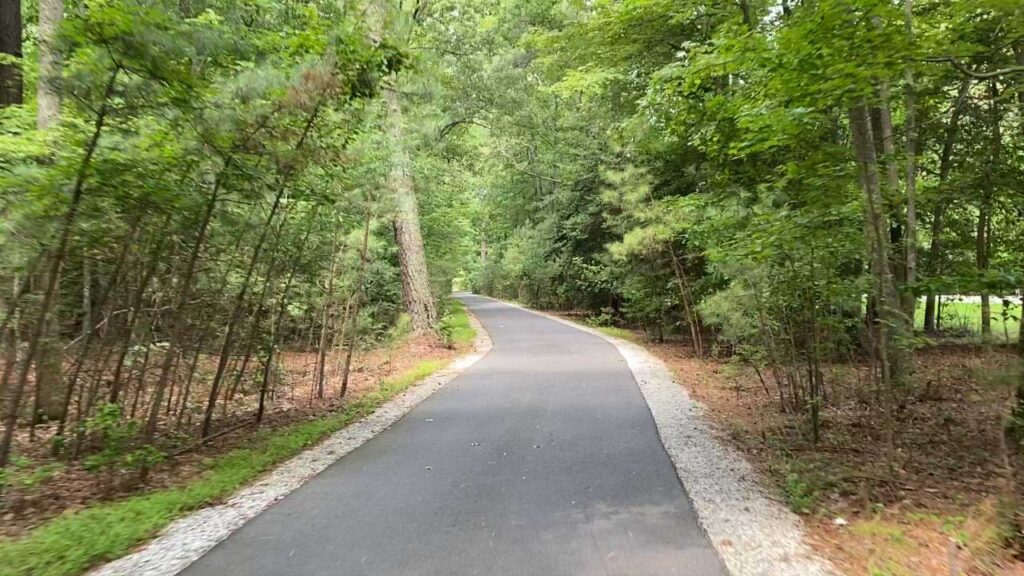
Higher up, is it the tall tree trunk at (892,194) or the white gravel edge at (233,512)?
the tall tree trunk at (892,194)

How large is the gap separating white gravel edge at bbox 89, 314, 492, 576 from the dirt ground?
13.8 feet

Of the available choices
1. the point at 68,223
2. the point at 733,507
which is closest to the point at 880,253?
the point at 733,507

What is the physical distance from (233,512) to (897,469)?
590 cm

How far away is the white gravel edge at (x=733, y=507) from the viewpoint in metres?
3.78

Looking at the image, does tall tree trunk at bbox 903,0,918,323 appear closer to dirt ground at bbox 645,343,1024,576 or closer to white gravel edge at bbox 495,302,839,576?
dirt ground at bbox 645,343,1024,576

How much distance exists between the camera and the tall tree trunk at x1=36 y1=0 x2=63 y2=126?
14.9ft

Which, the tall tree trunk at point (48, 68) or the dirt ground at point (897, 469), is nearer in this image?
the dirt ground at point (897, 469)

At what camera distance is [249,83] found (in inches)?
209

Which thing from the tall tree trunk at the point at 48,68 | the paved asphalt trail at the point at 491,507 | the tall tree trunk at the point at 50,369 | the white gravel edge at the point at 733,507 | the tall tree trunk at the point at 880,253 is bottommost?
the paved asphalt trail at the point at 491,507

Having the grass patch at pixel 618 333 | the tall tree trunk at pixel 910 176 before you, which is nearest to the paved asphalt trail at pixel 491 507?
the tall tree trunk at pixel 910 176

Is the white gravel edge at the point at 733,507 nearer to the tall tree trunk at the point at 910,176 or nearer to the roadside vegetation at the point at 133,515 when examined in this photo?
the tall tree trunk at the point at 910,176

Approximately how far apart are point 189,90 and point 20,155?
1.51 metres

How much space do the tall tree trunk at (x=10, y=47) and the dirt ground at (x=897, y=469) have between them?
32.5ft

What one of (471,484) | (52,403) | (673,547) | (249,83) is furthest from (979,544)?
(52,403)
